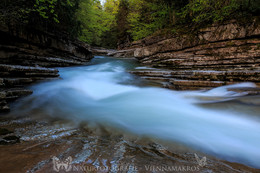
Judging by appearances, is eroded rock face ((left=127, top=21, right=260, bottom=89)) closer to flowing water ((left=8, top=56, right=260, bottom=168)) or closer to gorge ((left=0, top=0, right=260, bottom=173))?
gorge ((left=0, top=0, right=260, bottom=173))

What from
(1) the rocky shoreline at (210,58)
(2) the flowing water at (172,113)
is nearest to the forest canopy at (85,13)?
(1) the rocky shoreline at (210,58)

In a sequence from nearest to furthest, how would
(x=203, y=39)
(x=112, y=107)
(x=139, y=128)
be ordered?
1. (x=139, y=128)
2. (x=112, y=107)
3. (x=203, y=39)

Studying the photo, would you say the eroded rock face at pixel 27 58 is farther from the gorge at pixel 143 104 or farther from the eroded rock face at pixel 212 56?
the eroded rock face at pixel 212 56

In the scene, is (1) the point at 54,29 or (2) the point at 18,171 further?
(1) the point at 54,29

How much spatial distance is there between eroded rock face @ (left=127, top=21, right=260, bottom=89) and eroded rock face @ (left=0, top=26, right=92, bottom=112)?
15.6 feet

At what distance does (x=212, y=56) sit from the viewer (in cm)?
624

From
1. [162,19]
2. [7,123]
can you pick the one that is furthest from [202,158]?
[162,19]

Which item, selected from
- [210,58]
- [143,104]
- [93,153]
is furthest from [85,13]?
[93,153]

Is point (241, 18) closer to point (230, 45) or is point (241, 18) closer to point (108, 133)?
point (230, 45)

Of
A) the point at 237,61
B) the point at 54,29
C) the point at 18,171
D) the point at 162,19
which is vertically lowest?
the point at 18,171

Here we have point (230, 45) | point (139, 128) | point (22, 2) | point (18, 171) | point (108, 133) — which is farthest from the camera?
point (230, 45)

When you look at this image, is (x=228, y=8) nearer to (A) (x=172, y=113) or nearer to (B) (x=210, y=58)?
(B) (x=210, y=58)

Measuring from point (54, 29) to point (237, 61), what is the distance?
31.9ft

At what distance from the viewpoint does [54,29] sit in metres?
7.38
